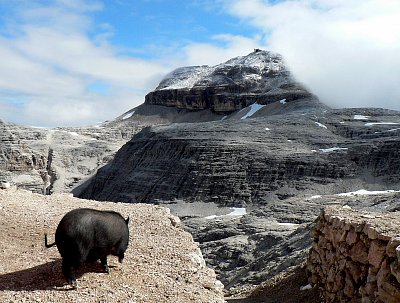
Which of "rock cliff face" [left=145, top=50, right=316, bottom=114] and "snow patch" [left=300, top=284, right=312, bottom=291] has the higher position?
"rock cliff face" [left=145, top=50, right=316, bottom=114]

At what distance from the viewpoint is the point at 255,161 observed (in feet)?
257

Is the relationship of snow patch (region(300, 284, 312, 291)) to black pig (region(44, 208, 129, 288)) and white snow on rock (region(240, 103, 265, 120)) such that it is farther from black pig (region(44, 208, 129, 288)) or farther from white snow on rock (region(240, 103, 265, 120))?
white snow on rock (region(240, 103, 265, 120))

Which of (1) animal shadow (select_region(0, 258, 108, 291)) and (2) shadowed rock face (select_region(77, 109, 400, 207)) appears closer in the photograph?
(1) animal shadow (select_region(0, 258, 108, 291))

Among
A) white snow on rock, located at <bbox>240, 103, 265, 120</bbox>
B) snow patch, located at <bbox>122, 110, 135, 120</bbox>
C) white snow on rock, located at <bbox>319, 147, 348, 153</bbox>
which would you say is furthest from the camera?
snow patch, located at <bbox>122, 110, 135, 120</bbox>

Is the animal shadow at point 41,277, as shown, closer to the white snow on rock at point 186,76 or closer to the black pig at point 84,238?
the black pig at point 84,238

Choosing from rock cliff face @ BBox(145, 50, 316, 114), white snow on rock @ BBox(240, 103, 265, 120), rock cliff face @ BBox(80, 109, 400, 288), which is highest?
rock cliff face @ BBox(145, 50, 316, 114)

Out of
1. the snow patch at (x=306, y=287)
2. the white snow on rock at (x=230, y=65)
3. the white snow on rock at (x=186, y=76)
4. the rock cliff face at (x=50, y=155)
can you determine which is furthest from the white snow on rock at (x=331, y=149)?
the white snow on rock at (x=186, y=76)

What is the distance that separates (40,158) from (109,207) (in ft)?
358

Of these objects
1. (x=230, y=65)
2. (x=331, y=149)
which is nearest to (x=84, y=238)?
(x=331, y=149)

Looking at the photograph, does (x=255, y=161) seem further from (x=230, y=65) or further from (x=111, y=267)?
(x=230, y=65)

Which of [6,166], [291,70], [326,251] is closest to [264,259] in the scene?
[326,251]

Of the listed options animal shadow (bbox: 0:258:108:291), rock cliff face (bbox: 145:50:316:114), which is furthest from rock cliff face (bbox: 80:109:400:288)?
rock cliff face (bbox: 145:50:316:114)

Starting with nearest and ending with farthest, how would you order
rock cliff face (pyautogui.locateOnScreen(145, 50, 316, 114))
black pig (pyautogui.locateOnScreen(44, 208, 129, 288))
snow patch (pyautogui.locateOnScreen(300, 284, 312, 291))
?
black pig (pyautogui.locateOnScreen(44, 208, 129, 288)) → snow patch (pyautogui.locateOnScreen(300, 284, 312, 291)) → rock cliff face (pyautogui.locateOnScreen(145, 50, 316, 114))

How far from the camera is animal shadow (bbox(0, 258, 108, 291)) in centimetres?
920
